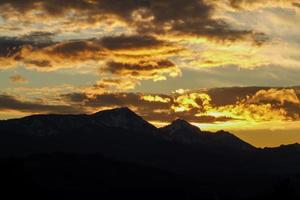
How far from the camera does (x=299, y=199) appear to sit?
85312 millimetres

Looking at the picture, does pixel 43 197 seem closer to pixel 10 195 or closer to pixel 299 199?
pixel 10 195

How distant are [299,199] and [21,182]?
Result: 4402 cm

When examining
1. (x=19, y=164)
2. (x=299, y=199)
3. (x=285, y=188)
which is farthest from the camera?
(x=19, y=164)

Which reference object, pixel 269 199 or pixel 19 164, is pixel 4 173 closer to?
pixel 19 164

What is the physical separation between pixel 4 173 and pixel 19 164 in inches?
262

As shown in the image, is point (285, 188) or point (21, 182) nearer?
point (285, 188)

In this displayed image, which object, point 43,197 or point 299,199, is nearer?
point 299,199

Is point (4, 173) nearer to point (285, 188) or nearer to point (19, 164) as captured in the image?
point (19, 164)

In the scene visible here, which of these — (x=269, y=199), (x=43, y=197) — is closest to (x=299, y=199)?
(x=269, y=199)

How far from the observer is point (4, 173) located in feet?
Answer: 306

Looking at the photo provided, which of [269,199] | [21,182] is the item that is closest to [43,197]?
[21,182]

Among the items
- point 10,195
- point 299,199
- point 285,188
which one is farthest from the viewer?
point 10,195

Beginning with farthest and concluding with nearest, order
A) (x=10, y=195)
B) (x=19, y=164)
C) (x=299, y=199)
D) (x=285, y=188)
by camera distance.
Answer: (x=19, y=164), (x=10, y=195), (x=299, y=199), (x=285, y=188)

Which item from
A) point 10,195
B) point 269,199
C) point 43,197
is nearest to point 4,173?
point 10,195
